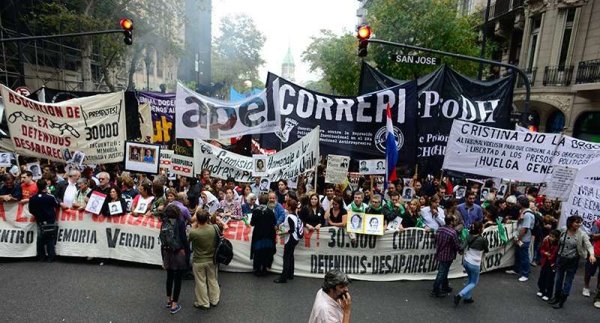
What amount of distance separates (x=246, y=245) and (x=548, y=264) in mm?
5247

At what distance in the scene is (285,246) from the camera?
265 inches

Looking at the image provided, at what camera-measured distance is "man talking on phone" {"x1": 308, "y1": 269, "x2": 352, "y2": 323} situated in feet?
10.7

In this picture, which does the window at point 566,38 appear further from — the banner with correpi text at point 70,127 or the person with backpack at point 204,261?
the banner with correpi text at point 70,127

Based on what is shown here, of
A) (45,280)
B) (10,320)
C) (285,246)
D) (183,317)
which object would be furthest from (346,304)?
(45,280)

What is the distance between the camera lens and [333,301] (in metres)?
3.35

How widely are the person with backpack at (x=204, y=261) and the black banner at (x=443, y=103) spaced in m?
5.15

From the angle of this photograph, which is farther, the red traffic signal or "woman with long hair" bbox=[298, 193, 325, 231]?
the red traffic signal

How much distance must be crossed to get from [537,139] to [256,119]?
6.10 metres

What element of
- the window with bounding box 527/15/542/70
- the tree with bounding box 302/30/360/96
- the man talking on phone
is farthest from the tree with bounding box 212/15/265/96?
the man talking on phone

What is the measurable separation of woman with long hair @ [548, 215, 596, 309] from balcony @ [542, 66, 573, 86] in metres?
14.4

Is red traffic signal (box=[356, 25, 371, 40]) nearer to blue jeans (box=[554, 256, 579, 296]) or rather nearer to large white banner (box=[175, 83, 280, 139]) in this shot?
large white banner (box=[175, 83, 280, 139])

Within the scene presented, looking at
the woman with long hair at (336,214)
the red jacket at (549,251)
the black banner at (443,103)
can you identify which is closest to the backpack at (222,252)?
the woman with long hair at (336,214)

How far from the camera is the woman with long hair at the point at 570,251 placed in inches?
235

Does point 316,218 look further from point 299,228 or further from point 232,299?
point 232,299
